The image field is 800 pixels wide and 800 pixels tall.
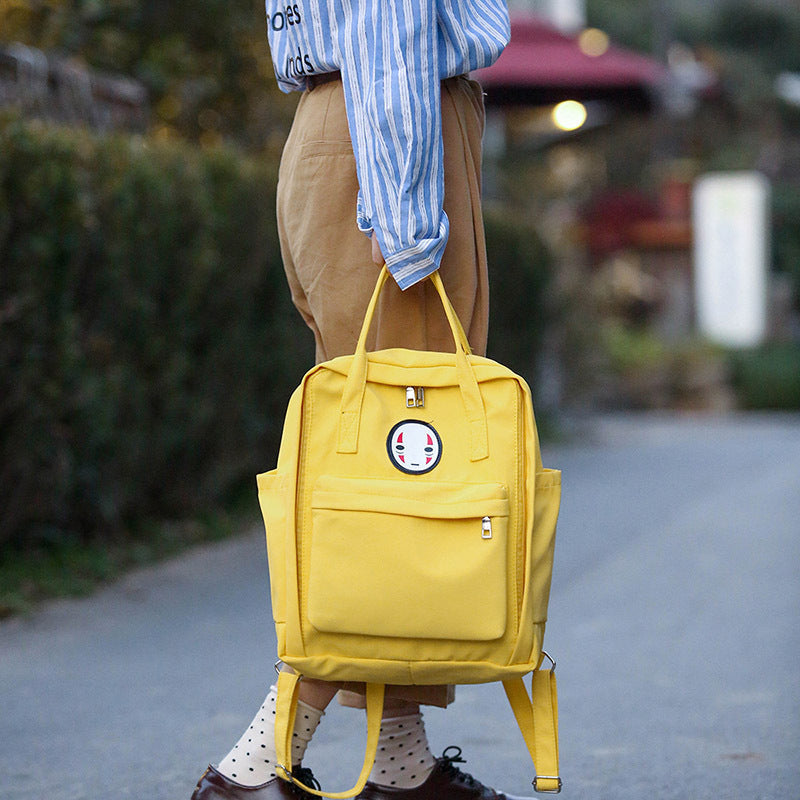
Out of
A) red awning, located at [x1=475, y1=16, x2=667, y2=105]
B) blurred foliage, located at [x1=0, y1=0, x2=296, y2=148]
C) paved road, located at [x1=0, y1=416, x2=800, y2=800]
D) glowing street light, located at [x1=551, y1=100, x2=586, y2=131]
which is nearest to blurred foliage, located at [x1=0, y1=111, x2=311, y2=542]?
paved road, located at [x1=0, y1=416, x2=800, y2=800]

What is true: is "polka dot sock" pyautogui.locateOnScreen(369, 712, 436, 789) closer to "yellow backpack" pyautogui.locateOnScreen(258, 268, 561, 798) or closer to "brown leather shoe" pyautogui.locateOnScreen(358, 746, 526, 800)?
"brown leather shoe" pyautogui.locateOnScreen(358, 746, 526, 800)

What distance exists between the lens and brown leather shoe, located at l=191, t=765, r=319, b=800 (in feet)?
6.84

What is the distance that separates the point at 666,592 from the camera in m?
4.36

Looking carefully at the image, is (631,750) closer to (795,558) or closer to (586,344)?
(795,558)

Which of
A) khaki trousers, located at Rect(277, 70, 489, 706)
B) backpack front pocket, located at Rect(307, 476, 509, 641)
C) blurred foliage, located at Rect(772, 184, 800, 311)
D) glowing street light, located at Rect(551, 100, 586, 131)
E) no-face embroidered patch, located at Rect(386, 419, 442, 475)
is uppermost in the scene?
glowing street light, located at Rect(551, 100, 586, 131)

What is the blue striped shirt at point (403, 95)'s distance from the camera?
6.35 ft

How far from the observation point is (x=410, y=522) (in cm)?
189

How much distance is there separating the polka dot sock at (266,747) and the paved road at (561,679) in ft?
1.20

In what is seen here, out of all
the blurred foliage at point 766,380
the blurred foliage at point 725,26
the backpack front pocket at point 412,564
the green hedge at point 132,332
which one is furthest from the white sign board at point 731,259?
the backpack front pocket at point 412,564

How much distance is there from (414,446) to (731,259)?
519 inches

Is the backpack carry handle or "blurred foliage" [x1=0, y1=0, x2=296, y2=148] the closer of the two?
Result: the backpack carry handle

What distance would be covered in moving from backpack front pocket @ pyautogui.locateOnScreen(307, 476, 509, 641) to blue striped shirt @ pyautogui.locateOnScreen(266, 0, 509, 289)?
1.23 feet

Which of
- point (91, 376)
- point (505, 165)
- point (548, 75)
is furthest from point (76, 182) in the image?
point (505, 165)

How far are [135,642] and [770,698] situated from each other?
5.92 feet
